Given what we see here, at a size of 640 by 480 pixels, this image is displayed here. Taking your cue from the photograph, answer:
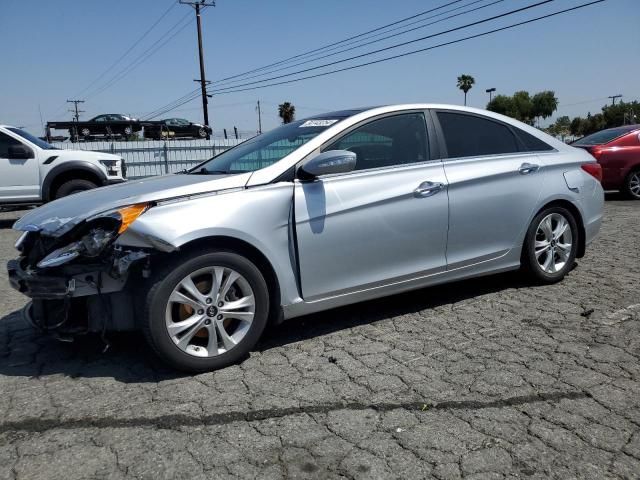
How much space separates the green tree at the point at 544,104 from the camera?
93375 mm

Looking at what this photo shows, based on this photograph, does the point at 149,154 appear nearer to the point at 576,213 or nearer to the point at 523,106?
the point at 576,213

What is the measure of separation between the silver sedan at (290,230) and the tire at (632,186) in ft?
25.7

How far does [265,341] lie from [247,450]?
1417mm

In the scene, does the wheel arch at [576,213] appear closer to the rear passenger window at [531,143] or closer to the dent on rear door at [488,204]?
the dent on rear door at [488,204]

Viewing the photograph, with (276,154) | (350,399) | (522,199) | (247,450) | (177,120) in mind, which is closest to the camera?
(247,450)

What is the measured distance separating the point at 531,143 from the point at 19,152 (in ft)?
28.8

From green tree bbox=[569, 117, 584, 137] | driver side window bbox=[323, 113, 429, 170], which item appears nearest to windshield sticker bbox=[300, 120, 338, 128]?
driver side window bbox=[323, 113, 429, 170]

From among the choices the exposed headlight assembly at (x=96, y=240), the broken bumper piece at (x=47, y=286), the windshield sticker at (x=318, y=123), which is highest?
the windshield sticker at (x=318, y=123)

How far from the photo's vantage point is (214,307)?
3252 millimetres

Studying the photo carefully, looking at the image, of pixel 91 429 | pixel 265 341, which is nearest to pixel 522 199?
pixel 265 341

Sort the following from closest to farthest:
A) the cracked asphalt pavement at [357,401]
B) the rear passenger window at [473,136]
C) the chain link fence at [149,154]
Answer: the cracked asphalt pavement at [357,401] → the rear passenger window at [473,136] → the chain link fence at [149,154]

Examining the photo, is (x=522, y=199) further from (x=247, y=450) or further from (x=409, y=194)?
(x=247, y=450)

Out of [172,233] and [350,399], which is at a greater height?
[172,233]

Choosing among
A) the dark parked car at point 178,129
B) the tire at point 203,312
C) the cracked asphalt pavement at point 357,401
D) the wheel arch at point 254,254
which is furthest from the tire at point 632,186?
the dark parked car at point 178,129
